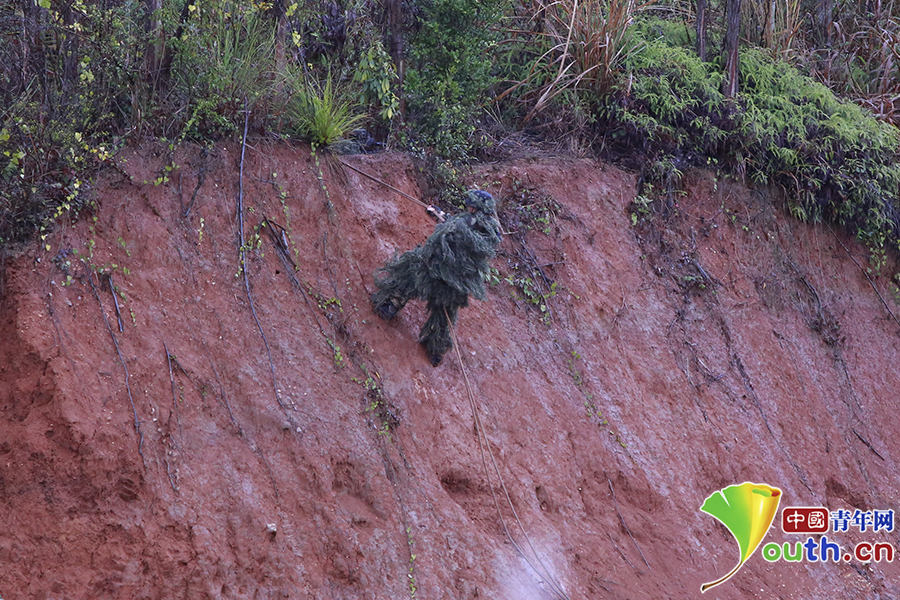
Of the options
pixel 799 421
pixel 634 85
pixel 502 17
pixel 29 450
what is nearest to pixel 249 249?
pixel 29 450

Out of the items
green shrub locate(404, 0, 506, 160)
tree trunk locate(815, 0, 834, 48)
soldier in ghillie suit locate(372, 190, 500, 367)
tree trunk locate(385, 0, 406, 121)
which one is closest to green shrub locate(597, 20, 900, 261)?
green shrub locate(404, 0, 506, 160)

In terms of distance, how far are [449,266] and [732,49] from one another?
5.54 m

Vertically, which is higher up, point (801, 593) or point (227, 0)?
point (227, 0)

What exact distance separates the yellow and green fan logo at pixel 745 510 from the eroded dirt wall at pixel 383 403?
4.5 inches

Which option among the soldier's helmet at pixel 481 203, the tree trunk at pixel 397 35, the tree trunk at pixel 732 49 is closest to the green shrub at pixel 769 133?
the tree trunk at pixel 732 49

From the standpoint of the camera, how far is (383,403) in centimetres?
600

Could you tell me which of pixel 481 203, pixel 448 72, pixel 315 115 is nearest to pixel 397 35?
pixel 448 72

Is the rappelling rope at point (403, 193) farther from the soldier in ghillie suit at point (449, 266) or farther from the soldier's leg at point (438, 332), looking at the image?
the soldier's leg at point (438, 332)

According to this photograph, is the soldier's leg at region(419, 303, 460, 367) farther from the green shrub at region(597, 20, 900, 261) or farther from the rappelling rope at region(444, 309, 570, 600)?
the green shrub at region(597, 20, 900, 261)

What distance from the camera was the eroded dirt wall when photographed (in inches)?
194

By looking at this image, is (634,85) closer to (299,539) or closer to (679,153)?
(679,153)

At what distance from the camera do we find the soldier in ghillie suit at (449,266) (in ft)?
18.9

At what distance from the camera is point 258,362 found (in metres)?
5.73

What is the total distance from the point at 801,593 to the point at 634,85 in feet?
17.3
